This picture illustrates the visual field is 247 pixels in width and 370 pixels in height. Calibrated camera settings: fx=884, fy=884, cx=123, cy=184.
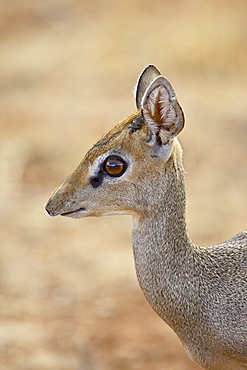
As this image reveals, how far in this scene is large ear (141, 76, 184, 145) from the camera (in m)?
3.63

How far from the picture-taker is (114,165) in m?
3.77

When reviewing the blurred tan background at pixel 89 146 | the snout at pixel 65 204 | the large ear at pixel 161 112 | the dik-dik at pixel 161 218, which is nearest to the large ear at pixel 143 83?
the dik-dik at pixel 161 218

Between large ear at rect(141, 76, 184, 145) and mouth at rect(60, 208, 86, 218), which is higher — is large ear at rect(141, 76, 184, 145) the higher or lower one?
the higher one

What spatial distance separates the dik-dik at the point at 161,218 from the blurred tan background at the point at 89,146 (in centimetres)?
199

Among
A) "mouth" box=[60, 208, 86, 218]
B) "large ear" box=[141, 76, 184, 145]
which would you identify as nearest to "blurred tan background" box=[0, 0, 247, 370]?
"mouth" box=[60, 208, 86, 218]

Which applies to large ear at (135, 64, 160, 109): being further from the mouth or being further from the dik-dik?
the mouth

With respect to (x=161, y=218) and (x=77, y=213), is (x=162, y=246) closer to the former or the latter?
(x=161, y=218)

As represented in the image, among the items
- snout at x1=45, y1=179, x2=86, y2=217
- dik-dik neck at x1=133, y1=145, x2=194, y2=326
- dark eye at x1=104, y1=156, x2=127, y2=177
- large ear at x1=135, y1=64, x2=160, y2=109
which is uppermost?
large ear at x1=135, y1=64, x2=160, y2=109

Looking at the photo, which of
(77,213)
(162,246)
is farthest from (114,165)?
(162,246)

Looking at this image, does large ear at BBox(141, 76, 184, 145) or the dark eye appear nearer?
large ear at BBox(141, 76, 184, 145)

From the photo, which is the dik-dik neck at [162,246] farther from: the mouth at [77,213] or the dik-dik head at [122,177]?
the mouth at [77,213]

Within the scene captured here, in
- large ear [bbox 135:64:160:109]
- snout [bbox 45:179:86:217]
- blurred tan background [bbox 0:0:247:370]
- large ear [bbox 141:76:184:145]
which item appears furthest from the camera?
blurred tan background [bbox 0:0:247:370]

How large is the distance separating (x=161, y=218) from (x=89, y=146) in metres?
6.27

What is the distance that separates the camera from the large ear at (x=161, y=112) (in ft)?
11.9
